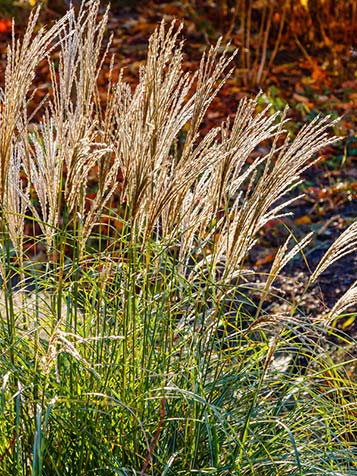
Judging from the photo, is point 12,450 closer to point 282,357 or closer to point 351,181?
point 282,357

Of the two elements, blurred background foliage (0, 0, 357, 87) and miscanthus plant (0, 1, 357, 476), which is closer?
miscanthus plant (0, 1, 357, 476)

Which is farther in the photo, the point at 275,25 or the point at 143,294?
the point at 275,25

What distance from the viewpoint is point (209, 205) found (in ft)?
8.65

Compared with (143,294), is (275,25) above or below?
below

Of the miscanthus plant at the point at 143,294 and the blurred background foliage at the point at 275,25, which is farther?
the blurred background foliage at the point at 275,25

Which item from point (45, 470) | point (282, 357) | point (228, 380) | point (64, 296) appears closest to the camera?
A: point (45, 470)

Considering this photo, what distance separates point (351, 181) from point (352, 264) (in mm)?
1161

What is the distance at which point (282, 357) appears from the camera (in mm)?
4273

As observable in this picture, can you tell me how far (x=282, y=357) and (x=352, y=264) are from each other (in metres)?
1.22

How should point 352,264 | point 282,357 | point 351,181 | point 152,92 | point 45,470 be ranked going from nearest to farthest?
point 152,92, point 45,470, point 282,357, point 352,264, point 351,181

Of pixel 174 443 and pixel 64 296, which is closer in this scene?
pixel 174 443

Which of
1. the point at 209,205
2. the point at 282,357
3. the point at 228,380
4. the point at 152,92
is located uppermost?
the point at 152,92

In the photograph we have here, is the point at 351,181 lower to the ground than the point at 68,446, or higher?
lower

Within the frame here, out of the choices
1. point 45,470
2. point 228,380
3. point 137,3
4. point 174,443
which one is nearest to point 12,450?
point 45,470
